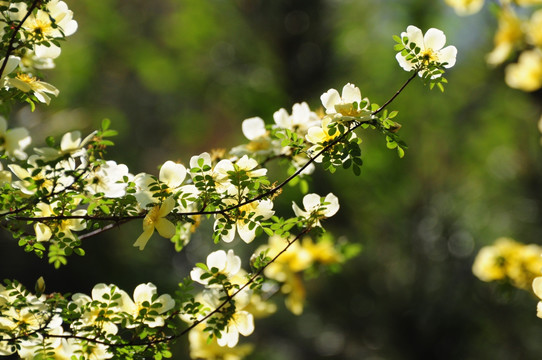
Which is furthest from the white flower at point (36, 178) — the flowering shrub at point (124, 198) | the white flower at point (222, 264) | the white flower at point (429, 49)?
the white flower at point (429, 49)

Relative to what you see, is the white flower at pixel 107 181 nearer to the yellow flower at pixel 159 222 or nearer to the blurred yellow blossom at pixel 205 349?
the yellow flower at pixel 159 222

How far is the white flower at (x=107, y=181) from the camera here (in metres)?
0.67

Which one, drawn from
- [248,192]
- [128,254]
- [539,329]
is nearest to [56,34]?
[248,192]

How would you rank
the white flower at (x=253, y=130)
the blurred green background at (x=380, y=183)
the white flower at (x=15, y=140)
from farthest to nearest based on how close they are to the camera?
the blurred green background at (x=380, y=183)
the white flower at (x=253, y=130)
the white flower at (x=15, y=140)

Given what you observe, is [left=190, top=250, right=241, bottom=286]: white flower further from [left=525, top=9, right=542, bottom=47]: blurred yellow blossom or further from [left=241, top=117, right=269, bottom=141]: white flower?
[left=525, top=9, right=542, bottom=47]: blurred yellow blossom

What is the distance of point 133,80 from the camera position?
6945 mm

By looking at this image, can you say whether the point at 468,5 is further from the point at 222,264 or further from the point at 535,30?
the point at 222,264

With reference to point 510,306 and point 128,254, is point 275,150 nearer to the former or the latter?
point 510,306

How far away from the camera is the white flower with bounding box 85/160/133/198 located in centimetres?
67

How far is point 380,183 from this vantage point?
396 cm

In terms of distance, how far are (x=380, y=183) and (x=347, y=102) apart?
10.9ft

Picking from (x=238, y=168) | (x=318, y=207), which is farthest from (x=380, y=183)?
(x=238, y=168)

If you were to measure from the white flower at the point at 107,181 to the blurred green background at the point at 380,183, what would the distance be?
92.4 inches

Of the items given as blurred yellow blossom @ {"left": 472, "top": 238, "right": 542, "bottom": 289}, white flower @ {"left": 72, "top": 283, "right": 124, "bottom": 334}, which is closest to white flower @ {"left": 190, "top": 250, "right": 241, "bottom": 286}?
white flower @ {"left": 72, "top": 283, "right": 124, "bottom": 334}
